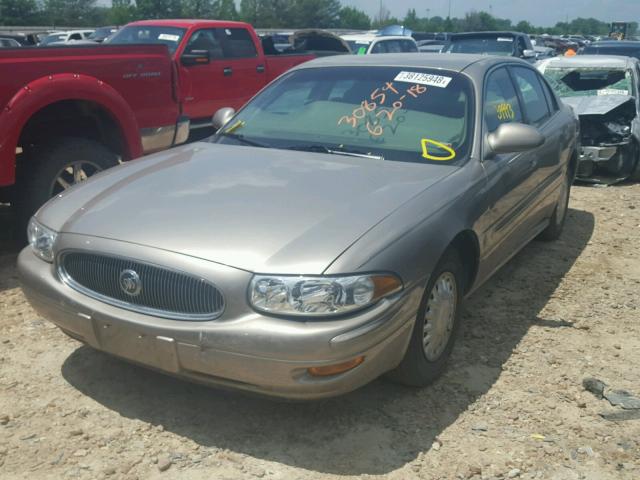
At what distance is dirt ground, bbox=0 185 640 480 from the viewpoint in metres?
2.96

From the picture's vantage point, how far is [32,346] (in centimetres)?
394

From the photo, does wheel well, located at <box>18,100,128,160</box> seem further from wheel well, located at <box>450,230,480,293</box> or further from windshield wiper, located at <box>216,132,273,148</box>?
wheel well, located at <box>450,230,480,293</box>

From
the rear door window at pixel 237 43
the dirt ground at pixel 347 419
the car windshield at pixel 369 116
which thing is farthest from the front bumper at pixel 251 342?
the rear door window at pixel 237 43

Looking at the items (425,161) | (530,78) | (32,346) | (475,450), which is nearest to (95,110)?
(32,346)

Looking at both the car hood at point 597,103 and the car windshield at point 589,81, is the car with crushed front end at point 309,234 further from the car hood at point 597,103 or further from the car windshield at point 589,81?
the car windshield at point 589,81

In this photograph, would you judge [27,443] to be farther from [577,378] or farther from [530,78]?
Result: [530,78]

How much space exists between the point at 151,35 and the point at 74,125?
4.57 meters

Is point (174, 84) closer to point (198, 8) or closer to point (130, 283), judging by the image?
point (130, 283)

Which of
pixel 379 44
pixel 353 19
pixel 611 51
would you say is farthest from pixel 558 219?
pixel 353 19

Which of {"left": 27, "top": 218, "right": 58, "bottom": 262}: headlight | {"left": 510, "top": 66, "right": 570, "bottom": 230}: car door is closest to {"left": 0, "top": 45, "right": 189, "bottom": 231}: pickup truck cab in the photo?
{"left": 27, "top": 218, "right": 58, "bottom": 262}: headlight

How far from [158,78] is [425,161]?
3.14 meters

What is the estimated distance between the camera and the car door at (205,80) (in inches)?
358

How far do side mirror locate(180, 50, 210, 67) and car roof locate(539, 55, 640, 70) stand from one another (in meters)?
4.52

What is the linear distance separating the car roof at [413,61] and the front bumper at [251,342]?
1.90 meters
